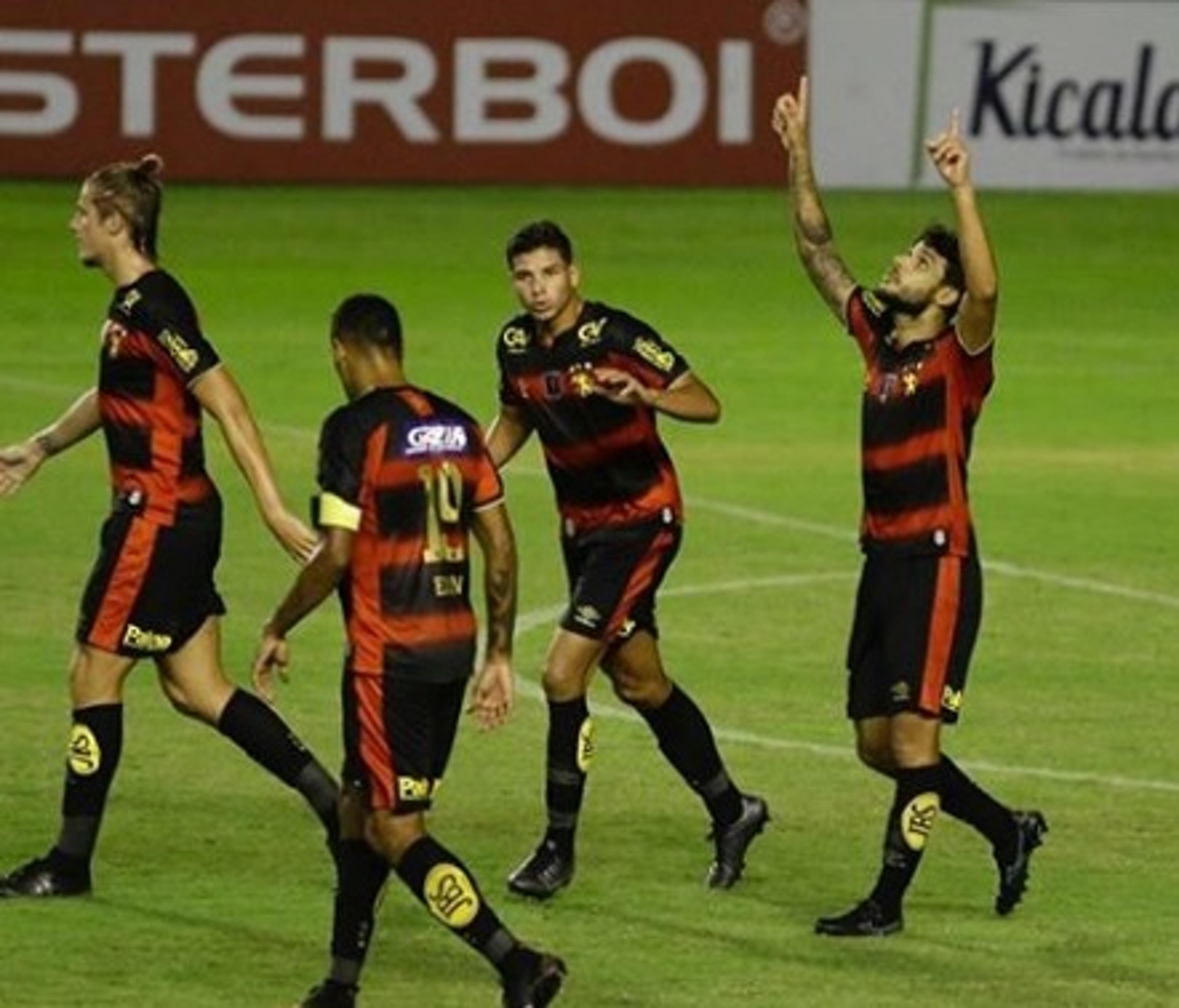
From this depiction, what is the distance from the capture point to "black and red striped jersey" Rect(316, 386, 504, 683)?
36.1 feet

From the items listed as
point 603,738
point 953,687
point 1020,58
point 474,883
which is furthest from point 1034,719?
point 1020,58

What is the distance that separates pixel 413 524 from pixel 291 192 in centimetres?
2421

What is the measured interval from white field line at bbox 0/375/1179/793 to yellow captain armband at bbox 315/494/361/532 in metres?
4.46

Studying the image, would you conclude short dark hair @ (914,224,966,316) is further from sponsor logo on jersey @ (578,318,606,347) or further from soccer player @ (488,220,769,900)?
sponsor logo on jersey @ (578,318,606,347)

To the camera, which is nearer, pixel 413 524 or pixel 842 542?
pixel 413 524

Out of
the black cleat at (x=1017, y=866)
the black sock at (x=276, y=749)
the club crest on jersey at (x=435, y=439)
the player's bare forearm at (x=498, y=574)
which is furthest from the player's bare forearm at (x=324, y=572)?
the black cleat at (x=1017, y=866)

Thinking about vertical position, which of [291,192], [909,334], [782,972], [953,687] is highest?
[291,192]

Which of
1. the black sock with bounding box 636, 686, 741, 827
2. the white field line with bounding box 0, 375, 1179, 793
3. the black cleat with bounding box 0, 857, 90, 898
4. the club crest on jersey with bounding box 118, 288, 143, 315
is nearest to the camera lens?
the club crest on jersey with bounding box 118, 288, 143, 315

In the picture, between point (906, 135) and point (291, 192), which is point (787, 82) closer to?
point (906, 135)

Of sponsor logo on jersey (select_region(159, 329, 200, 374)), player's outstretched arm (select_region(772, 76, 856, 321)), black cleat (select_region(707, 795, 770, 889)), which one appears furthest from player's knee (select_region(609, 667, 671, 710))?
sponsor logo on jersey (select_region(159, 329, 200, 374))

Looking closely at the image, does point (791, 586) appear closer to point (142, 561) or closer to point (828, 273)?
point (828, 273)

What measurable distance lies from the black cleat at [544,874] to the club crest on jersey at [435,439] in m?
2.24

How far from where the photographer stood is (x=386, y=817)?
11109 millimetres

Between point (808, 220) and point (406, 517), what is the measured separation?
2.63m
